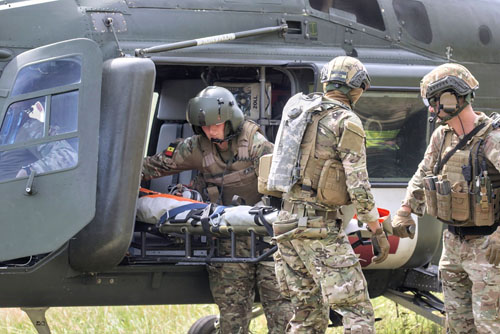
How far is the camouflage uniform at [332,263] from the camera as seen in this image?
4.54 meters

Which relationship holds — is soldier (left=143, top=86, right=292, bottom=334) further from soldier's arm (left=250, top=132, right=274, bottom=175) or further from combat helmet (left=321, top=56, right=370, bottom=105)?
combat helmet (left=321, top=56, right=370, bottom=105)

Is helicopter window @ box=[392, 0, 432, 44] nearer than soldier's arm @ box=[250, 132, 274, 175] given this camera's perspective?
No

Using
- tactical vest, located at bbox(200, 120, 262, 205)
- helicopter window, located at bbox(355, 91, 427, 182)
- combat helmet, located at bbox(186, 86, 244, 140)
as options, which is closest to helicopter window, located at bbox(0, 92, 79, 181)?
combat helmet, located at bbox(186, 86, 244, 140)

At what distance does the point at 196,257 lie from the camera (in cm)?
546

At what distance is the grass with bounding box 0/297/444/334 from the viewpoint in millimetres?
7145

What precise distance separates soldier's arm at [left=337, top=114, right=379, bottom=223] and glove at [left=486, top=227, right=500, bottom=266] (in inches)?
23.9

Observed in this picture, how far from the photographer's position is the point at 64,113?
500 cm

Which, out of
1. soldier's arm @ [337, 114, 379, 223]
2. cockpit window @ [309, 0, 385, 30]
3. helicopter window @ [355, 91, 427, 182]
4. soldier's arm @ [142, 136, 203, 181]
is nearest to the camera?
soldier's arm @ [337, 114, 379, 223]

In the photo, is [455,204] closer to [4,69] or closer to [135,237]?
[135,237]

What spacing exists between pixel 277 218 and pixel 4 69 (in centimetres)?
183

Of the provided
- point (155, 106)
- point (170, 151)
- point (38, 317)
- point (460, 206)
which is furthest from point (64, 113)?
point (460, 206)

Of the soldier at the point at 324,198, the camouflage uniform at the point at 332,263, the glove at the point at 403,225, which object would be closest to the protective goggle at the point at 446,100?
the soldier at the point at 324,198

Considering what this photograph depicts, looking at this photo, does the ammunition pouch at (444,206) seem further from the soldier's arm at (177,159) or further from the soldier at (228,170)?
the soldier's arm at (177,159)

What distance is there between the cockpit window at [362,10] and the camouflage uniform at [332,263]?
1.91 meters
